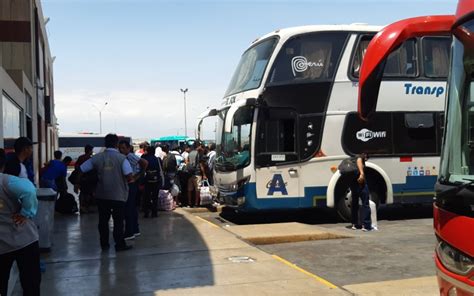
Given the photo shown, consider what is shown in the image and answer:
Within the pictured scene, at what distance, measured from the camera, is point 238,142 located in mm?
11203

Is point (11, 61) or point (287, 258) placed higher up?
point (11, 61)

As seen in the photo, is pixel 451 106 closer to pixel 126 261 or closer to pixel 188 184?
pixel 126 261

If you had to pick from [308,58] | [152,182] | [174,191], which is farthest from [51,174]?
[308,58]

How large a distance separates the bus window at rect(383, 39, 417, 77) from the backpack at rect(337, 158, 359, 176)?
241cm

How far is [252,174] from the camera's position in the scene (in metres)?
10.8

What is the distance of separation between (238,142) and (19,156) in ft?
20.1

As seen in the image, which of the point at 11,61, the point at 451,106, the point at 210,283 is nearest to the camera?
the point at 451,106

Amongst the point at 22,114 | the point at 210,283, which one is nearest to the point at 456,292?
the point at 210,283

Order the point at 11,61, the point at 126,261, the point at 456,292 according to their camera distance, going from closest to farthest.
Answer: the point at 456,292
the point at 126,261
the point at 11,61

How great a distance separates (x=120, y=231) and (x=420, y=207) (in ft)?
30.7

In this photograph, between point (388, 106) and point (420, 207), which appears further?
point (420, 207)

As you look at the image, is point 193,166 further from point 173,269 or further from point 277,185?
point 173,269

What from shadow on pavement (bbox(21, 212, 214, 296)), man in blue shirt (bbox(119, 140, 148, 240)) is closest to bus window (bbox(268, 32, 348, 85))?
man in blue shirt (bbox(119, 140, 148, 240))

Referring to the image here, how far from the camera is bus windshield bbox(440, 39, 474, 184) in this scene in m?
3.10
